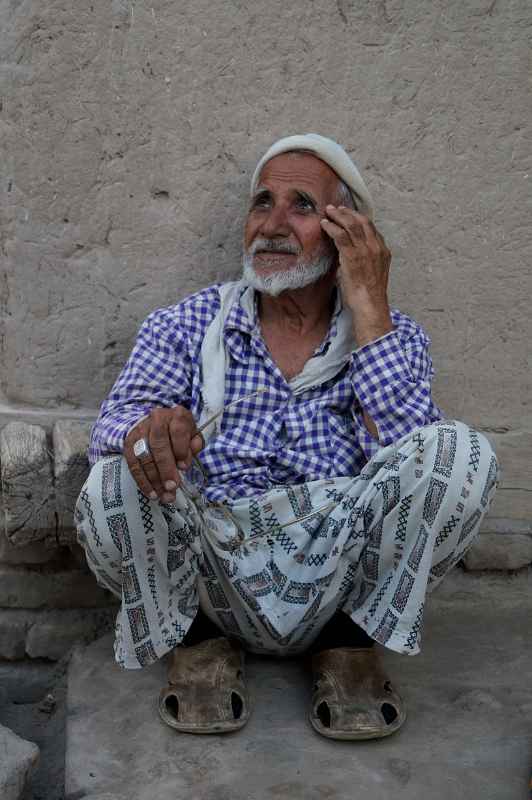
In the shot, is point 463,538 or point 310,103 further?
point 310,103

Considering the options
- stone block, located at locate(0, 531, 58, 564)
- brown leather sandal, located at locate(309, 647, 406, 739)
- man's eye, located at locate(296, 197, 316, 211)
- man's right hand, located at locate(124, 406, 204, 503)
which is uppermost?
man's eye, located at locate(296, 197, 316, 211)

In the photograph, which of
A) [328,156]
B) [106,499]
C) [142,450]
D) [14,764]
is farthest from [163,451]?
[328,156]

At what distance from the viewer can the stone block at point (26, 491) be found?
8.65ft

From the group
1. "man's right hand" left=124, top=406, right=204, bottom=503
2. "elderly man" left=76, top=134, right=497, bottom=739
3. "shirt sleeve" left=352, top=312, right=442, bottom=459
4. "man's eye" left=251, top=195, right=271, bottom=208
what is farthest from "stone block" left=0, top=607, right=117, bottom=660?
"man's eye" left=251, top=195, right=271, bottom=208

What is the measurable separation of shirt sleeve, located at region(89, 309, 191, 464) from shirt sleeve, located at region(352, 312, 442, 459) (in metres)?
0.49

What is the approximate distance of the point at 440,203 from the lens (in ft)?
9.76

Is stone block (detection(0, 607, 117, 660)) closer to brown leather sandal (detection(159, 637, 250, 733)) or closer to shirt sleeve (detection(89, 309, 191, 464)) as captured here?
brown leather sandal (detection(159, 637, 250, 733))

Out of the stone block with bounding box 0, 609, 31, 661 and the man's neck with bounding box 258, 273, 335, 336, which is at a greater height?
the man's neck with bounding box 258, 273, 335, 336

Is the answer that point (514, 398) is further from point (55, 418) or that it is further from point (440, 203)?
point (55, 418)

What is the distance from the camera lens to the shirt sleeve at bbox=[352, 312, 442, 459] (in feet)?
8.18

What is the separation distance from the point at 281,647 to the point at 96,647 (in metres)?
0.60

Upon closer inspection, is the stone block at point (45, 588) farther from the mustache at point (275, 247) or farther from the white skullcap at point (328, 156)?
the white skullcap at point (328, 156)

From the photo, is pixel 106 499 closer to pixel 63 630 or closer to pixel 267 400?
pixel 267 400

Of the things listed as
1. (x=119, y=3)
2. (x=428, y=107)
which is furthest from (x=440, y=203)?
(x=119, y=3)
